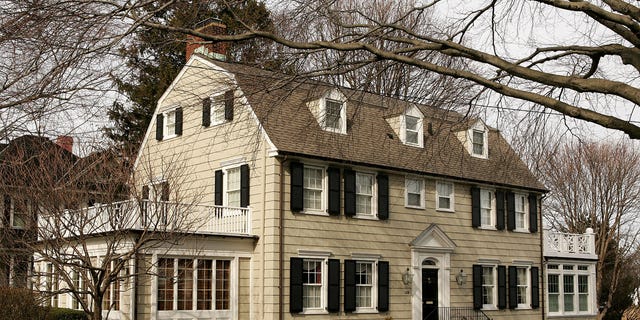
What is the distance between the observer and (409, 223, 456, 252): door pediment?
26.2 m

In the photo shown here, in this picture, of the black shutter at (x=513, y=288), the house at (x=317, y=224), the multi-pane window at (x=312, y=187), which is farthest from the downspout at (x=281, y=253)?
the black shutter at (x=513, y=288)

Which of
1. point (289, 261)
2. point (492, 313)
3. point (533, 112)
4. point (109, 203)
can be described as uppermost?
point (533, 112)

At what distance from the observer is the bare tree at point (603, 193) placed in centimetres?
4009

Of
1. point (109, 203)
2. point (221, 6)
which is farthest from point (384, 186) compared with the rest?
point (221, 6)

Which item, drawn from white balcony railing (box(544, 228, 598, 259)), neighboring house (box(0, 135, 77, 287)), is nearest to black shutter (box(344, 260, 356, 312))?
neighboring house (box(0, 135, 77, 287))

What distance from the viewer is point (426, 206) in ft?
87.9

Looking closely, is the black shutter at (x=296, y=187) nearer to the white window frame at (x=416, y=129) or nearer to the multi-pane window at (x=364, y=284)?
the multi-pane window at (x=364, y=284)

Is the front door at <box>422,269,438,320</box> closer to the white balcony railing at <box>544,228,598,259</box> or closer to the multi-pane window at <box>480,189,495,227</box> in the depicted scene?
the multi-pane window at <box>480,189,495,227</box>

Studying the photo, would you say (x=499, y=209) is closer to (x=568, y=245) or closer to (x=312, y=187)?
(x=568, y=245)

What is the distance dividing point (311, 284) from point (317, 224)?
1750mm

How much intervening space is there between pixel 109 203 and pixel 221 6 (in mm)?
9042

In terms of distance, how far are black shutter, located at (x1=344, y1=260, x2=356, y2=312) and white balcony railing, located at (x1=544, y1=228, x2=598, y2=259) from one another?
11021mm

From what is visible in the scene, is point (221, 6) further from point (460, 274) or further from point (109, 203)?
point (460, 274)

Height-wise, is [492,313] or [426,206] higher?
[426,206]
